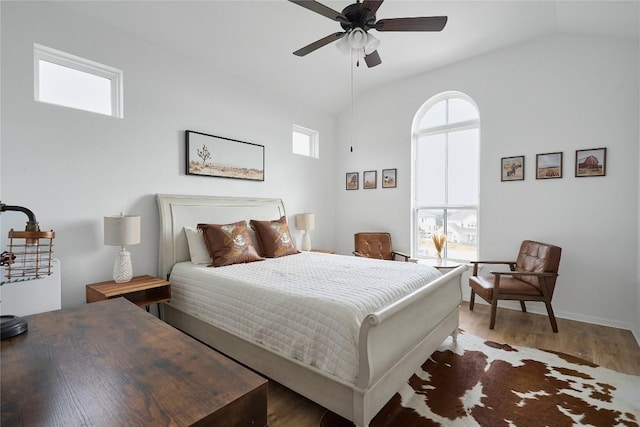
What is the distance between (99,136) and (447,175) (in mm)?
4253

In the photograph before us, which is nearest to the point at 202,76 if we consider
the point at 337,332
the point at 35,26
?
the point at 35,26

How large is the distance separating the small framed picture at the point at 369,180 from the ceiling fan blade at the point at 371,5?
9.78 ft

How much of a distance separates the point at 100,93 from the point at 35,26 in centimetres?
62

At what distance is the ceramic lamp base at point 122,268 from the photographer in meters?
2.76

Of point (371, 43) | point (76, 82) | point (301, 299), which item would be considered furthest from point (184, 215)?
point (371, 43)

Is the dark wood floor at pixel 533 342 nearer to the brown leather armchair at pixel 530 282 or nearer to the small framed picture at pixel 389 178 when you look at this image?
the brown leather armchair at pixel 530 282

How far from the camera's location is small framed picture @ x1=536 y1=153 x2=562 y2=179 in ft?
11.7

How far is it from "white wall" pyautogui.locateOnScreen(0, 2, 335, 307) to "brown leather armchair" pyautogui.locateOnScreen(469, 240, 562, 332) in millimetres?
3120

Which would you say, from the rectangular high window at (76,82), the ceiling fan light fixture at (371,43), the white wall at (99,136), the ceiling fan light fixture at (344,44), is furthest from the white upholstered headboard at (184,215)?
the ceiling fan light fixture at (371,43)

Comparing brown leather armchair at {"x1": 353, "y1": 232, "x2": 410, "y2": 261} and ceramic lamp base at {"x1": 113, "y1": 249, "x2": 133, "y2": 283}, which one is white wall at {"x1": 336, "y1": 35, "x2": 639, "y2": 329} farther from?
ceramic lamp base at {"x1": 113, "y1": 249, "x2": 133, "y2": 283}

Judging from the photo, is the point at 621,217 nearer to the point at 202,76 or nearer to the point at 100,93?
the point at 202,76

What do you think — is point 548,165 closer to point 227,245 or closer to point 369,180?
→ point 369,180

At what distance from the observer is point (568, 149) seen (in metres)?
3.50

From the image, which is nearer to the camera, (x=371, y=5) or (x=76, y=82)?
(x=371, y=5)
